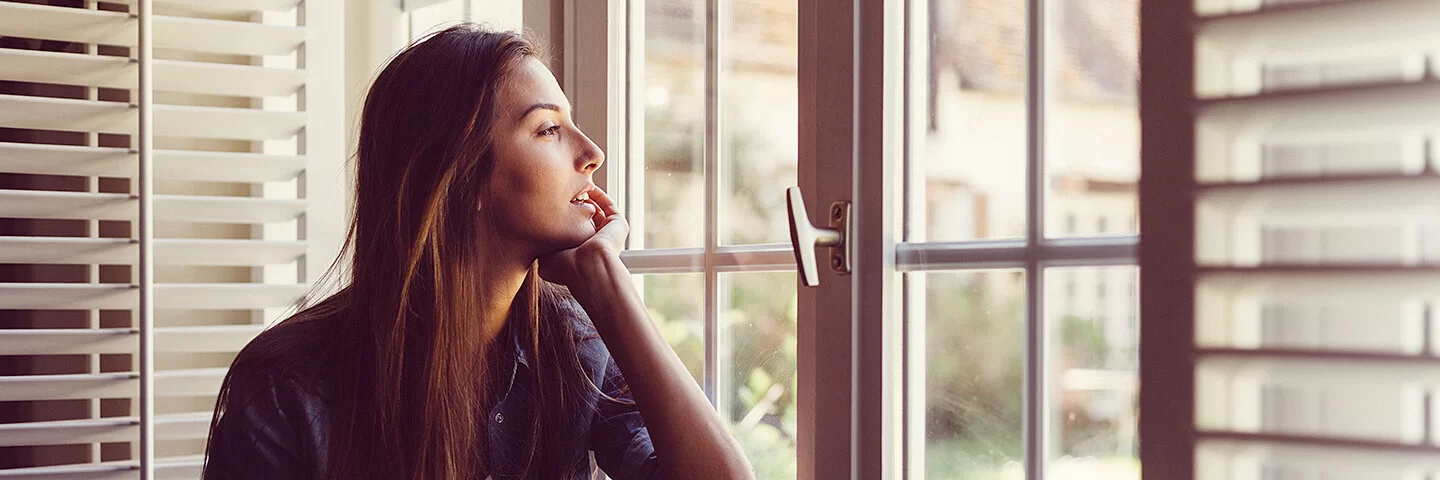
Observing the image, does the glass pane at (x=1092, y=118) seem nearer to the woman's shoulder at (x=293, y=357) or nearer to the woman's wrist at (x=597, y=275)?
the woman's wrist at (x=597, y=275)

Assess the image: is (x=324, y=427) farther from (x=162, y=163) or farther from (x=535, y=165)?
(x=162, y=163)

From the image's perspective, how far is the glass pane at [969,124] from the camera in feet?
3.45

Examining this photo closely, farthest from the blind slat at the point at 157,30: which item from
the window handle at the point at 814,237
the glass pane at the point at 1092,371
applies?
the glass pane at the point at 1092,371

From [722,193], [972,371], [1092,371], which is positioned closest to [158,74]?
[722,193]

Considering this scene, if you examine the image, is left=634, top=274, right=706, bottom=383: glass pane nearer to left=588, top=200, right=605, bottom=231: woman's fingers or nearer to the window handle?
left=588, top=200, right=605, bottom=231: woman's fingers

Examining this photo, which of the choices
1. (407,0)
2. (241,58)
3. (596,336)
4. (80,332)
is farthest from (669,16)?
(80,332)

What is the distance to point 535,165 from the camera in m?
1.21

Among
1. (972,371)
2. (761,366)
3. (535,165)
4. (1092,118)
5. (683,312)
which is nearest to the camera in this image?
(1092,118)

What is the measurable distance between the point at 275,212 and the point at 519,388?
25.3 inches

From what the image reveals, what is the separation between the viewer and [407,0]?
1.90 m

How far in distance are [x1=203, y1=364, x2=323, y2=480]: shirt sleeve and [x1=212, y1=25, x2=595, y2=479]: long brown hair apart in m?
0.03

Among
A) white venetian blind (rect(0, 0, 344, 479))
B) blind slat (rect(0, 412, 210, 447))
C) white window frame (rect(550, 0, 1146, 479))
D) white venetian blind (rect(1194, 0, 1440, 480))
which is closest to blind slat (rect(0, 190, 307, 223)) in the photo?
white venetian blind (rect(0, 0, 344, 479))

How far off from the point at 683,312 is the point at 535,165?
1.02 ft

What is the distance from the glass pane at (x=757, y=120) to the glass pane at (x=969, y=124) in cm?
16
